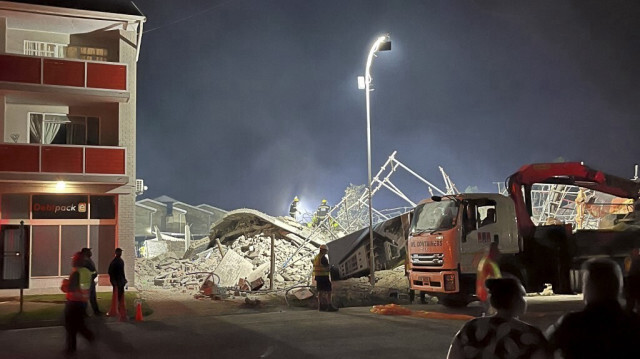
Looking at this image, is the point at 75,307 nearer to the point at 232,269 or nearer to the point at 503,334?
the point at 503,334

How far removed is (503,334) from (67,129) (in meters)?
24.0

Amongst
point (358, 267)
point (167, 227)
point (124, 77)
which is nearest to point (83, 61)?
point (124, 77)

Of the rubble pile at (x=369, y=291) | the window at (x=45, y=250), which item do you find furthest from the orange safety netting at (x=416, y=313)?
the window at (x=45, y=250)

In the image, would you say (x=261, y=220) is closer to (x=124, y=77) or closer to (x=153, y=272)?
(x=153, y=272)

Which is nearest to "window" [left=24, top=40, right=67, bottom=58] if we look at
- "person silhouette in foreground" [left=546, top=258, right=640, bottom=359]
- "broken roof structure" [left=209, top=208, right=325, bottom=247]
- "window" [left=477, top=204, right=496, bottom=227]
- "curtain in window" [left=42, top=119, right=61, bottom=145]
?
"curtain in window" [left=42, top=119, right=61, bottom=145]

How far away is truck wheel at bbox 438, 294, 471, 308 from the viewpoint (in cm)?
1695

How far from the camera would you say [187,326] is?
1450 cm

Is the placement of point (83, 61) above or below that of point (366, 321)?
above

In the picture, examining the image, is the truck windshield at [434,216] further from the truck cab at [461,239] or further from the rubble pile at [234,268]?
the rubble pile at [234,268]

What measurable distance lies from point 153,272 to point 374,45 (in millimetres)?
15287

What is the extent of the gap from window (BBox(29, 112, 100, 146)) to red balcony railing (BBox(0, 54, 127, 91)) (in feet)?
6.33

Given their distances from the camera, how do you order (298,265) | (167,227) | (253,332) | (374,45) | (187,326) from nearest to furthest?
1. (253,332)
2. (187,326)
3. (374,45)
4. (298,265)
5. (167,227)

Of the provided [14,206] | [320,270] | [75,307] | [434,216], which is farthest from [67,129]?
[75,307]

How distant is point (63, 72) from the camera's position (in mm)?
23406
